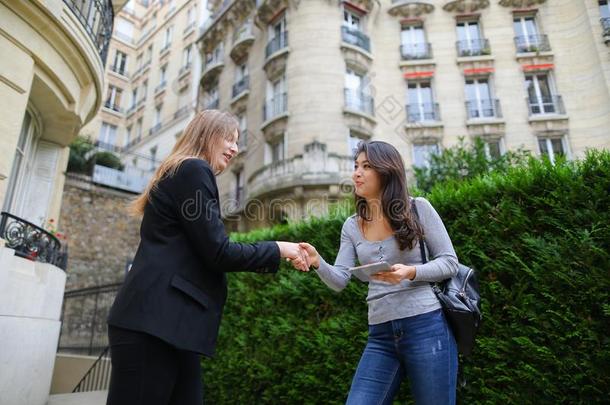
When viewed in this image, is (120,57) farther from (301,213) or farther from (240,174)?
(301,213)

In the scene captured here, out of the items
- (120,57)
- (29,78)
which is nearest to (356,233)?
(29,78)

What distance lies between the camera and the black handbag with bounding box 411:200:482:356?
2139 millimetres

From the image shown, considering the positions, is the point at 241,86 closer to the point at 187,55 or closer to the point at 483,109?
the point at 187,55

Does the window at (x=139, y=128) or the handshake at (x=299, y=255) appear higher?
the window at (x=139, y=128)

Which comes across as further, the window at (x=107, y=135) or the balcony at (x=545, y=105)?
the window at (x=107, y=135)

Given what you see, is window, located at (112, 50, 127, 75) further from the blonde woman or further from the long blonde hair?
the blonde woman

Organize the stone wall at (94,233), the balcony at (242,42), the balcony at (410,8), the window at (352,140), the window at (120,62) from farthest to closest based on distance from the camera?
the window at (120,62)
the balcony at (242,42)
the balcony at (410,8)
the stone wall at (94,233)
the window at (352,140)

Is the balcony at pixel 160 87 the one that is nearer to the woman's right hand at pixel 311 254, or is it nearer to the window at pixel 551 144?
the window at pixel 551 144

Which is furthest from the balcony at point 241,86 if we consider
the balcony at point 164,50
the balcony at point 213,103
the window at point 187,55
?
the balcony at point 164,50

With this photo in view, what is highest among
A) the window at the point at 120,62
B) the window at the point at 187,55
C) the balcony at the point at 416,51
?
the window at the point at 120,62

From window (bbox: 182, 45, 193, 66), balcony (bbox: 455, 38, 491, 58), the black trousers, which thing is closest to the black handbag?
the black trousers

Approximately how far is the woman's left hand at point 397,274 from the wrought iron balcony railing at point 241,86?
18798 millimetres

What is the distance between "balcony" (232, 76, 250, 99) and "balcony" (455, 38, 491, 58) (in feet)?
33.4

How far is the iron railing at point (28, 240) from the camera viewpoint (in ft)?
17.4
